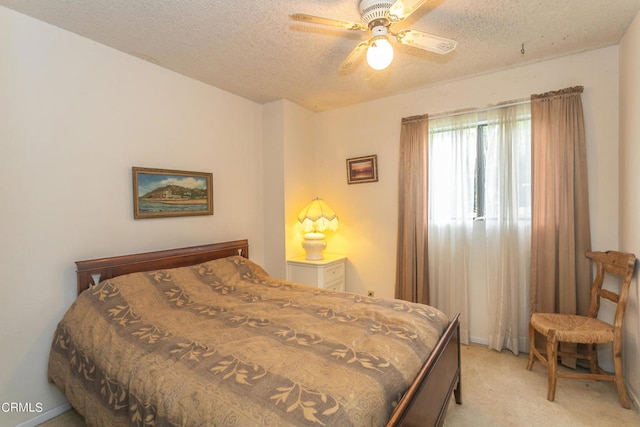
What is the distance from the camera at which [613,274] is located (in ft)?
7.44

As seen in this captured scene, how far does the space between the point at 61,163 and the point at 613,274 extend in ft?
13.4

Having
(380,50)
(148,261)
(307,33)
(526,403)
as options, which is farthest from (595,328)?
(148,261)

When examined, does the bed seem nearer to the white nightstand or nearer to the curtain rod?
the white nightstand

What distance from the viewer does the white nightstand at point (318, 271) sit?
11.1 feet

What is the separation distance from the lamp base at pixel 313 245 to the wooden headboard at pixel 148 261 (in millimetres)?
728

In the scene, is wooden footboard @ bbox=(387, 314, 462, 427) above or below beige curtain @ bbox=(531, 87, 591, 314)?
below

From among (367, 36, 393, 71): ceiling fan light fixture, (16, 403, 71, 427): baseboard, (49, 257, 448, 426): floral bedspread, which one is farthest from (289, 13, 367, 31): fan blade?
(16, 403, 71, 427): baseboard

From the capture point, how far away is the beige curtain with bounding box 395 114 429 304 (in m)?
3.16

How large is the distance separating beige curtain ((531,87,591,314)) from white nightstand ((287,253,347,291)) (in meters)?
1.93

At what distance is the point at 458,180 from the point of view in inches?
119

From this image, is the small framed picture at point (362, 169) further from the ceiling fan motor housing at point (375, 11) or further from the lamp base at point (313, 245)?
the ceiling fan motor housing at point (375, 11)

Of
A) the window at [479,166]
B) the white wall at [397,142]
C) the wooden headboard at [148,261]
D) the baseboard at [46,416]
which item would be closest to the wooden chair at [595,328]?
the white wall at [397,142]

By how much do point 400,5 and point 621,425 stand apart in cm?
280

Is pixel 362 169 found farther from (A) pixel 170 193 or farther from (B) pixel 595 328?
(B) pixel 595 328
